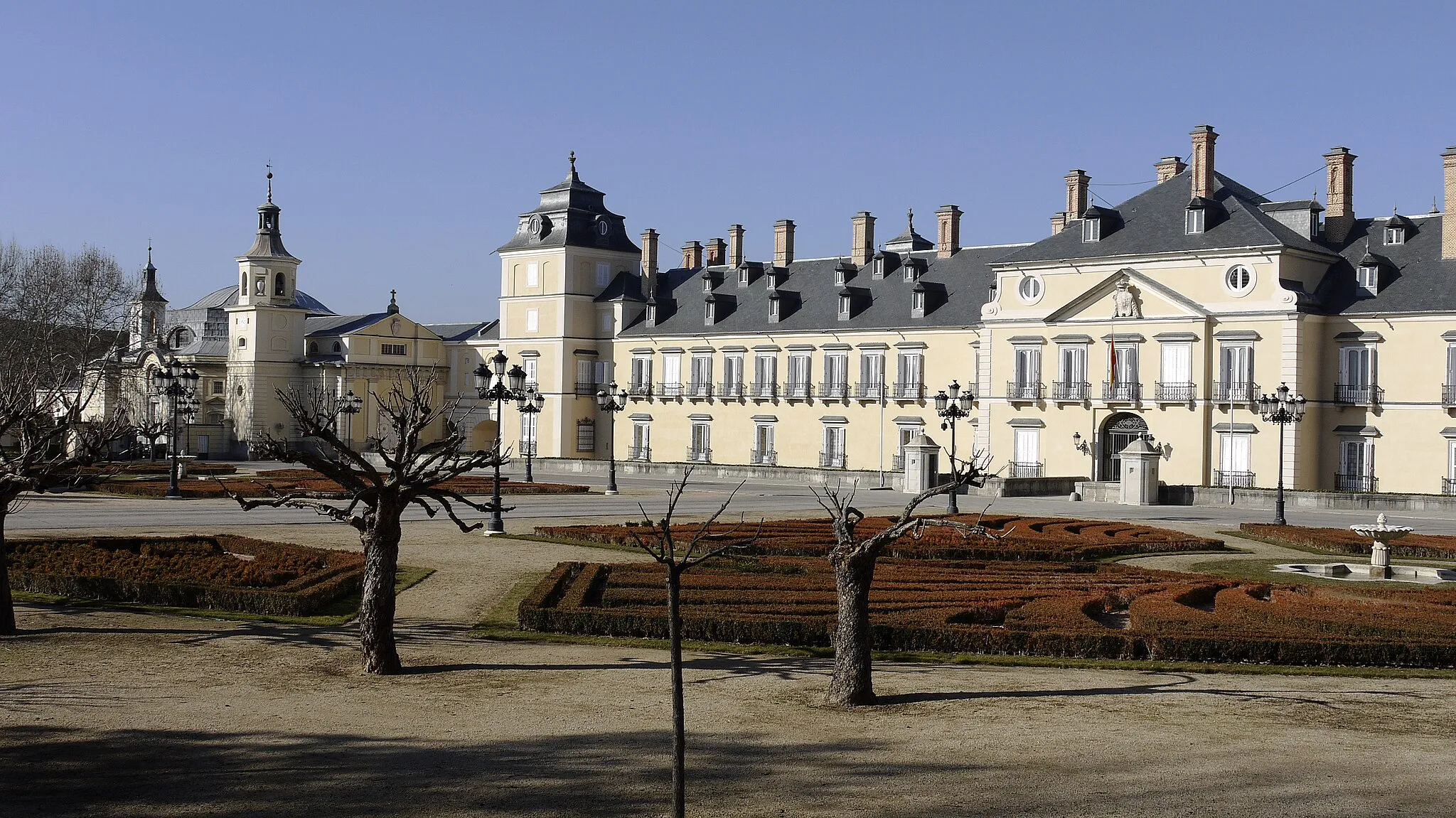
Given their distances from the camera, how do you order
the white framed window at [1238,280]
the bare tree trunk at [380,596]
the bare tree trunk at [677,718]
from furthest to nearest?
the white framed window at [1238,280], the bare tree trunk at [380,596], the bare tree trunk at [677,718]

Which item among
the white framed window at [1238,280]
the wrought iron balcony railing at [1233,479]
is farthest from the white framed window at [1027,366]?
the wrought iron balcony railing at [1233,479]

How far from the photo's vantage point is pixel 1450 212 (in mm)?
49094

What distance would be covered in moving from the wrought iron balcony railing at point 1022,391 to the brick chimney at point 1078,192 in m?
7.68

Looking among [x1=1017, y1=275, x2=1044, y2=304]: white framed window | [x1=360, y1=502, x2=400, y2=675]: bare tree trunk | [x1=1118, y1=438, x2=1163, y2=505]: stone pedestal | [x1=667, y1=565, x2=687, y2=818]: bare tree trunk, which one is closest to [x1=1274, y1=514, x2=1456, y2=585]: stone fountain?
[x1=360, y1=502, x2=400, y2=675]: bare tree trunk

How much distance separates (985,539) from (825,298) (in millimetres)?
39779

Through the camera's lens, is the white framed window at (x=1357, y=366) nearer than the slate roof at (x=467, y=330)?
Yes

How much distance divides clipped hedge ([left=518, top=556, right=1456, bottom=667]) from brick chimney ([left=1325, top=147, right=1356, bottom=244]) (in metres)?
35.2

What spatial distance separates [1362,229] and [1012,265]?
488 inches

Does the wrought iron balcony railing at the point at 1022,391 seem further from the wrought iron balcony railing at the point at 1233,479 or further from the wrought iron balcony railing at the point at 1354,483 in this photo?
the wrought iron balcony railing at the point at 1354,483

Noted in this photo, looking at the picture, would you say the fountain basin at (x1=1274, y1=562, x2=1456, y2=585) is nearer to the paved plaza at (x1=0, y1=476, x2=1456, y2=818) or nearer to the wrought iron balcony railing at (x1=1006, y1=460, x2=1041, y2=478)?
the paved plaza at (x1=0, y1=476, x2=1456, y2=818)

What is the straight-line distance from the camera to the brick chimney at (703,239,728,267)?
7531 centimetres

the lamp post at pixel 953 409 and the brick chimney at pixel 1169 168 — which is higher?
the brick chimney at pixel 1169 168

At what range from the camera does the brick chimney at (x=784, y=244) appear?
70500 millimetres

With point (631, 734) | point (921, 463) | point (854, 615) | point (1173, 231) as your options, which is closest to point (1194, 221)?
point (1173, 231)
